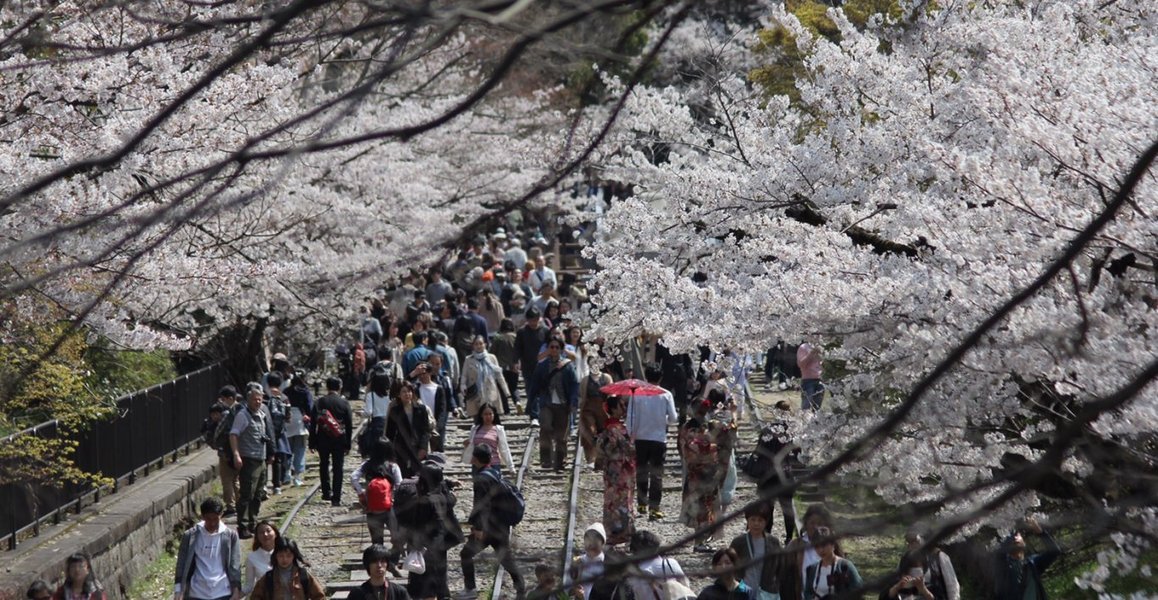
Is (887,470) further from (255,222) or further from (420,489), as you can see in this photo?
(255,222)

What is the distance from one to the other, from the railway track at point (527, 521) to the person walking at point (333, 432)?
0.36 meters

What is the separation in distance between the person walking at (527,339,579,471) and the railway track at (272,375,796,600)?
20.8 inches

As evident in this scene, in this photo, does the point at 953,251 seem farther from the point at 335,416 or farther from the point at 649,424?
the point at 335,416

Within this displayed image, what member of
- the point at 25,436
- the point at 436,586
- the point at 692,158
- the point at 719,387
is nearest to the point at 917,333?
the point at 436,586

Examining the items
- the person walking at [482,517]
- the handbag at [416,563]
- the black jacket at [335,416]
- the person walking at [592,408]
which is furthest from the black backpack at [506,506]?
the black jacket at [335,416]

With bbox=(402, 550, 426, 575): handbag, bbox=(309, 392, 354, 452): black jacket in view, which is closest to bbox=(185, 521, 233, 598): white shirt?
bbox=(402, 550, 426, 575): handbag

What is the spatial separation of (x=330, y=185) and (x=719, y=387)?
10910 mm

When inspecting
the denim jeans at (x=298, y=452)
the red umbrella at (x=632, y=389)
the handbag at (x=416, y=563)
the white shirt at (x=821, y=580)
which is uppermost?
the red umbrella at (x=632, y=389)

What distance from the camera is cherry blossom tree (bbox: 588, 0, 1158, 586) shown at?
650cm

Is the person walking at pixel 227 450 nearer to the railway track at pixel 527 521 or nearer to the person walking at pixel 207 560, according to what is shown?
the railway track at pixel 527 521

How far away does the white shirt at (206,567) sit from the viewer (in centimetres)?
1130

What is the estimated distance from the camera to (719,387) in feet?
49.5

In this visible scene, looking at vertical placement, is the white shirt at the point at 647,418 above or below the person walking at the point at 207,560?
above

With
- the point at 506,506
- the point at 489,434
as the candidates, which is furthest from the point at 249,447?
the point at 506,506
